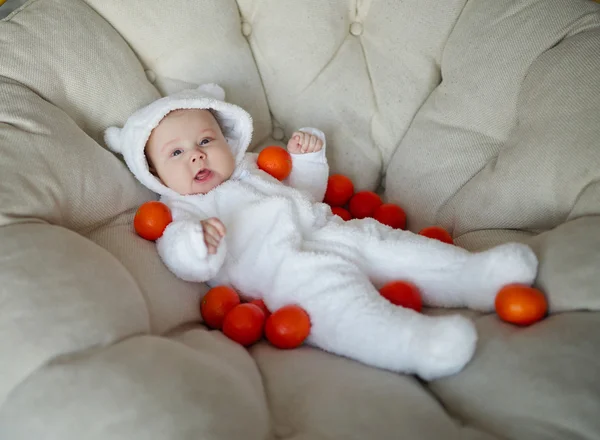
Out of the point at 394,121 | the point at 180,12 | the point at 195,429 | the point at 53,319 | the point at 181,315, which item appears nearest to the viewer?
the point at 195,429

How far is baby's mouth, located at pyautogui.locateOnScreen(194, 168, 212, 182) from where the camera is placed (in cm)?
138

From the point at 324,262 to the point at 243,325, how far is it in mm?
217

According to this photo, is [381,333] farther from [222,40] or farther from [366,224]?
[222,40]

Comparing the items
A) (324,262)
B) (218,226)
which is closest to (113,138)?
(218,226)

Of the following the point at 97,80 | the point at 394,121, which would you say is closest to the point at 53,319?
the point at 97,80

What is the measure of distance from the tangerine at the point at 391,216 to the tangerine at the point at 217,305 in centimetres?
46

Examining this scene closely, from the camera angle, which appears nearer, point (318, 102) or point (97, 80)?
point (97, 80)

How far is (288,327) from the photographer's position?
3.69 ft

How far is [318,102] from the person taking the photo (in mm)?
1642

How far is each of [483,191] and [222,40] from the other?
0.81m

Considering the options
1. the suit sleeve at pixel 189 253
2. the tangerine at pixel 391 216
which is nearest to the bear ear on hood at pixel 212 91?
the suit sleeve at pixel 189 253

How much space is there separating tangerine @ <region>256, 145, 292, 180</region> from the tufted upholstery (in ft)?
0.76

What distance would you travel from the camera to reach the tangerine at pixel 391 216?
149 centimetres

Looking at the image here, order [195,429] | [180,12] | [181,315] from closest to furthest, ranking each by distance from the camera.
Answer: [195,429]
[181,315]
[180,12]
